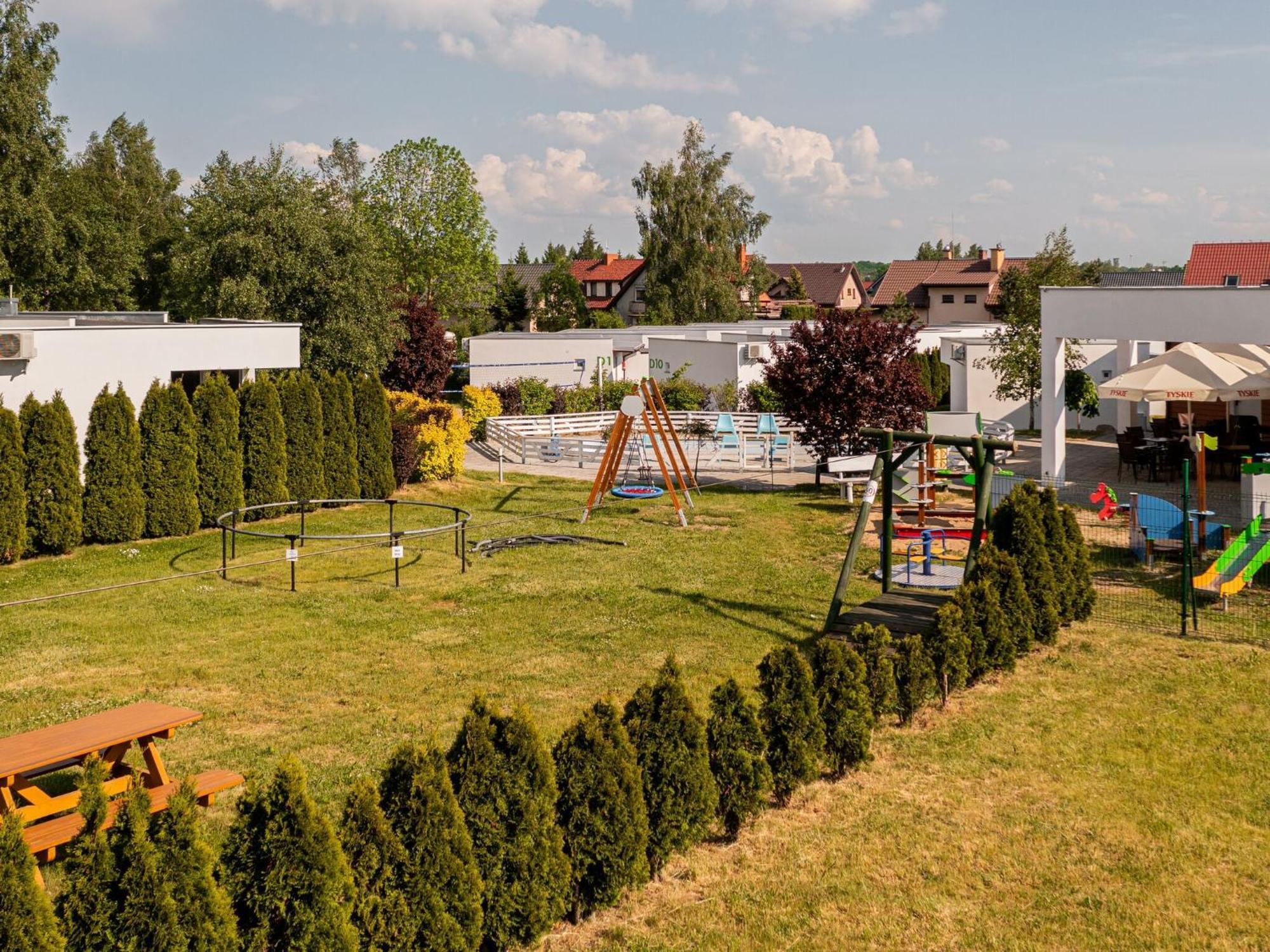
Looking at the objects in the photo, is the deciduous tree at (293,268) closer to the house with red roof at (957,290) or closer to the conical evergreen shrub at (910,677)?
the conical evergreen shrub at (910,677)

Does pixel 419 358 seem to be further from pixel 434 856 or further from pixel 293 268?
pixel 434 856

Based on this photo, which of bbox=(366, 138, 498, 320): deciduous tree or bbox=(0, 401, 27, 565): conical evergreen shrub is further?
bbox=(366, 138, 498, 320): deciduous tree

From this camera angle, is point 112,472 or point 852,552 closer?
point 852,552

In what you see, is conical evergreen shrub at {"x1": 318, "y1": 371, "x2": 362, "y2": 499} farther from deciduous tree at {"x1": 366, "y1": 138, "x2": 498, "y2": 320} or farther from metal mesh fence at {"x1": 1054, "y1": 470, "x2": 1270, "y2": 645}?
deciduous tree at {"x1": 366, "y1": 138, "x2": 498, "y2": 320}

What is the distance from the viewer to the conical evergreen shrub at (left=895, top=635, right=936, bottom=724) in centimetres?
970

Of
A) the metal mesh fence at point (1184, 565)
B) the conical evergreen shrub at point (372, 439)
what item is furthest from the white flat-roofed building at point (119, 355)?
the metal mesh fence at point (1184, 565)

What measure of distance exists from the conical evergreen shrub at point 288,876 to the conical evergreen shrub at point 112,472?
13.8 metres

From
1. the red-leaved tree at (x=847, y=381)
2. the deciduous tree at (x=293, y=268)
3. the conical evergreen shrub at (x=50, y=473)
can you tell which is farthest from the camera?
the deciduous tree at (x=293, y=268)

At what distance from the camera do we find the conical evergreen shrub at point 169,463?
18.7 metres

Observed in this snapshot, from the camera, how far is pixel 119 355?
19.4 meters

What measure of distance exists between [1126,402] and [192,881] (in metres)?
27.7

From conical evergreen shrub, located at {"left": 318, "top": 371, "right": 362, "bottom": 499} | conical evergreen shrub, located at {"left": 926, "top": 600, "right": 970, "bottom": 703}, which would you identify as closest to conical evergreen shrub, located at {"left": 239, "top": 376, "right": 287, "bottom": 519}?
conical evergreen shrub, located at {"left": 318, "top": 371, "right": 362, "bottom": 499}

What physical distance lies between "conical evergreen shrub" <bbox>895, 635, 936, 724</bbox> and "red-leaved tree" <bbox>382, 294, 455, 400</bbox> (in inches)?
1101

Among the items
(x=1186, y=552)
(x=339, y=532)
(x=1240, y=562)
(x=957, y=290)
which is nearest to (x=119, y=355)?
(x=339, y=532)
